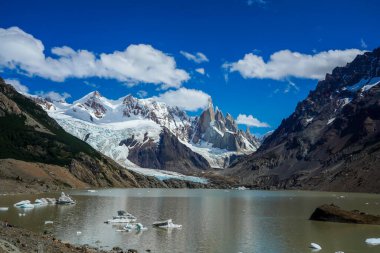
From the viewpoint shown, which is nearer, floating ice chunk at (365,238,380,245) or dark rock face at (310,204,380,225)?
floating ice chunk at (365,238,380,245)

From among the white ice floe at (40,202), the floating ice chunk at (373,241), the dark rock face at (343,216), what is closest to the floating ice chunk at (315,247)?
the floating ice chunk at (373,241)

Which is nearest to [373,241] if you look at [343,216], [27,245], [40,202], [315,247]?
[315,247]

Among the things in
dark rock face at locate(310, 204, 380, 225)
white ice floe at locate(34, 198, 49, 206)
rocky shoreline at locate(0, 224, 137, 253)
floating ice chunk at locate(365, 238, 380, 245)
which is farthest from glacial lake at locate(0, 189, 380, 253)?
white ice floe at locate(34, 198, 49, 206)

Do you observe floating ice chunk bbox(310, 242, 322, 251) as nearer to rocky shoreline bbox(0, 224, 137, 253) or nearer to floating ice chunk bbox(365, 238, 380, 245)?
floating ice chunk bbox(365, 238, 380, 245)

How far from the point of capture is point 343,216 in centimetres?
8281

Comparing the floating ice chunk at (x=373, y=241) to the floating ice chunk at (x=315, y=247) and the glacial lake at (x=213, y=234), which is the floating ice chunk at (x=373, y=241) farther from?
the floating ice chunk at (x=315, y=247)

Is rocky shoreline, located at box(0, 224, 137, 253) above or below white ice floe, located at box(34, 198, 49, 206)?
below

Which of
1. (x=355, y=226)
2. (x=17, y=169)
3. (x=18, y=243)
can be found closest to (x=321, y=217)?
(x=355, y=226)

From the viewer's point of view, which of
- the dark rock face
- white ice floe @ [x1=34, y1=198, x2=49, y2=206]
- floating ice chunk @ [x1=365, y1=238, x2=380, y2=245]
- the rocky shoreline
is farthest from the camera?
white ice floe @ [x1=34, y1=198, x2=49, y2=206]

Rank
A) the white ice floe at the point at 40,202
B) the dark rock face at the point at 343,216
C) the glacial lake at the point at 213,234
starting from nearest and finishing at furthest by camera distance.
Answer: the glacial lake at the point at 213,234, the dark rock face at the point at 343,216, the white ice floe at the point at 40,202

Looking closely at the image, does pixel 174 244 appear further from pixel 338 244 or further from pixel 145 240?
pixel 338 244

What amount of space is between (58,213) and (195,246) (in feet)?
137

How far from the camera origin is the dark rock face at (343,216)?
80000 millimetres

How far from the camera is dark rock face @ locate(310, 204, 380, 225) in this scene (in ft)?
262
